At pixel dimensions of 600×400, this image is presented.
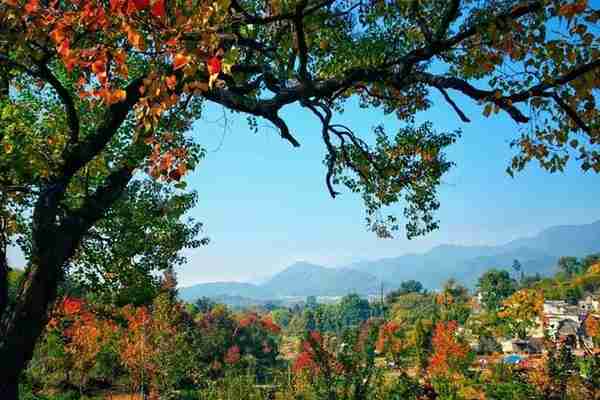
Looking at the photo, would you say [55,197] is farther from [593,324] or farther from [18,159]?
[593,324]

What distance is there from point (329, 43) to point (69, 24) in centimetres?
526

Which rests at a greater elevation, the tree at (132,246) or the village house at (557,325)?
the tree at (132,246)

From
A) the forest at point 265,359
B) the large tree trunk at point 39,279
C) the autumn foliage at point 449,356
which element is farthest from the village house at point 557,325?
the large tree trunk at point 39,279

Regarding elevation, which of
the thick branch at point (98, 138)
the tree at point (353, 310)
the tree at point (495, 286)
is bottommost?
the tree at point (353, 310)

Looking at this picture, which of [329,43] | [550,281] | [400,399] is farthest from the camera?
[550,281]

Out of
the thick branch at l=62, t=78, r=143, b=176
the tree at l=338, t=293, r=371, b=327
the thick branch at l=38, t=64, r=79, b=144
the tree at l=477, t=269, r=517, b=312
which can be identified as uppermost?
the thick branch at l=38, t=64, r=79, b=144

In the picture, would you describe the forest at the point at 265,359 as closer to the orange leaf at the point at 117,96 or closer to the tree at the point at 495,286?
the orange leaf at the point at 117,96

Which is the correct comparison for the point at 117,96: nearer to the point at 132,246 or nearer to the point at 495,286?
the point at 132,246

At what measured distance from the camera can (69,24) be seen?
3.27 meters

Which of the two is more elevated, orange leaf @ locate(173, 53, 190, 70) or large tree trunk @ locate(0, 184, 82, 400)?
orange leaf @ locate(173, 53, 190, 70)

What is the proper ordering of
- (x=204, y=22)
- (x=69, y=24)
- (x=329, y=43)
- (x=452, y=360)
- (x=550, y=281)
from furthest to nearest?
(x=550, y=281) < (x=452, y=360) < (x=329, y=43) < (x=69, y=24) < (x=204, y=22)

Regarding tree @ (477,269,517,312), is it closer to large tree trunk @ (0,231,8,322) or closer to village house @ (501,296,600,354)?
village house @ (501,296,600,354)

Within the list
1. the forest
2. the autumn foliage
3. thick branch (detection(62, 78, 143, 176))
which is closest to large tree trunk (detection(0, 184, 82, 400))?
thick branch (detection(62, 78, 143, 176))

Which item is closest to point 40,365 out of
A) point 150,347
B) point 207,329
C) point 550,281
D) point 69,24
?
point 150,347
